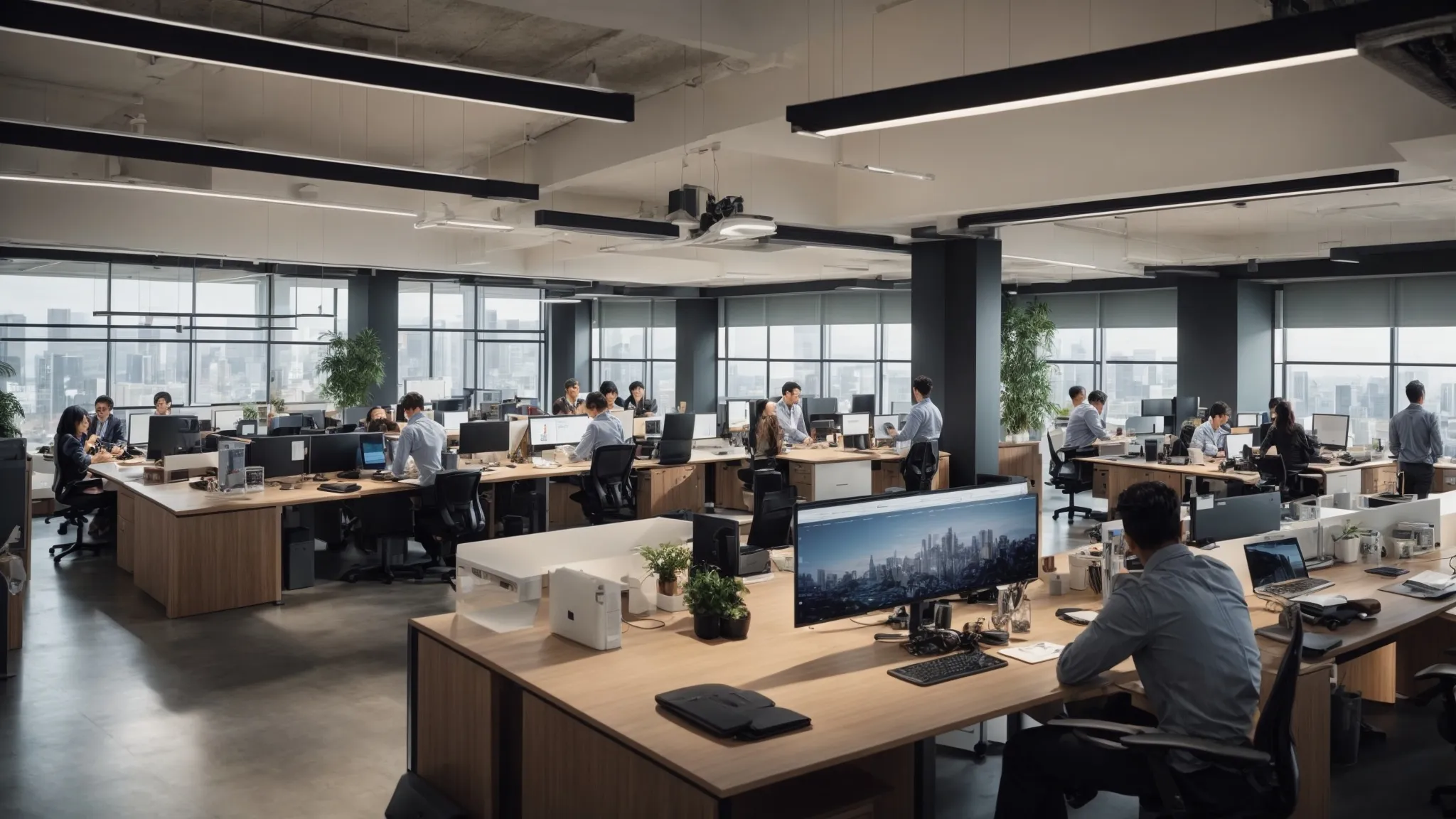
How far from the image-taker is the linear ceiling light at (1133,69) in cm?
338

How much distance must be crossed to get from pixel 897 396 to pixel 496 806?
51.8 feet

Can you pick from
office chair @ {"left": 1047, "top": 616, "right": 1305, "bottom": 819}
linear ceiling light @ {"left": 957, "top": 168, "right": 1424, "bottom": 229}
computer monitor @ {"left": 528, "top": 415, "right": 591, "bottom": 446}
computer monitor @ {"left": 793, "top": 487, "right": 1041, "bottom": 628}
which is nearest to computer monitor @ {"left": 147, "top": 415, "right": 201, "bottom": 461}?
computer monitor @ {"left": 528, "top": 415, "right": 591, "bottom": 446}

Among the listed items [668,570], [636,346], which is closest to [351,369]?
[636,346]

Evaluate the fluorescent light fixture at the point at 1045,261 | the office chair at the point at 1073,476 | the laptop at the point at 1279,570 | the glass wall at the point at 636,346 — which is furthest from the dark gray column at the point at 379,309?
the laptop at the point at 1279,570

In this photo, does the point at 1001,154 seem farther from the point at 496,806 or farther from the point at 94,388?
the point at 94,388

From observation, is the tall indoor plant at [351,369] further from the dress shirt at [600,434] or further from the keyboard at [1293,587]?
the keyboard at [1293,587]

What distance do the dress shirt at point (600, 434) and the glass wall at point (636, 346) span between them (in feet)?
34.6

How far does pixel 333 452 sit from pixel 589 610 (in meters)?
5.83

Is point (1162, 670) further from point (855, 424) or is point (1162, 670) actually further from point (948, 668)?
point (855, 424)

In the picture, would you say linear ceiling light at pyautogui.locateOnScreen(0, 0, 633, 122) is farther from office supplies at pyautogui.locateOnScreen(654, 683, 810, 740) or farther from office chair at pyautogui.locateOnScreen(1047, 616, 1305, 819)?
office chair at pyautogui.locateOnScreen(1047, 616, 1305, 819)

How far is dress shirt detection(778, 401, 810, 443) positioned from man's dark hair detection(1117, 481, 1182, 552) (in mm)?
9429

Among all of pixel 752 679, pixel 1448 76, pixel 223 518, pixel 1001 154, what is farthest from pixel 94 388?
pixel 1448 76

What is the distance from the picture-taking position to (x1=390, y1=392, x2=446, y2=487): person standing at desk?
8414mm

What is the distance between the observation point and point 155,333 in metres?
14.6
